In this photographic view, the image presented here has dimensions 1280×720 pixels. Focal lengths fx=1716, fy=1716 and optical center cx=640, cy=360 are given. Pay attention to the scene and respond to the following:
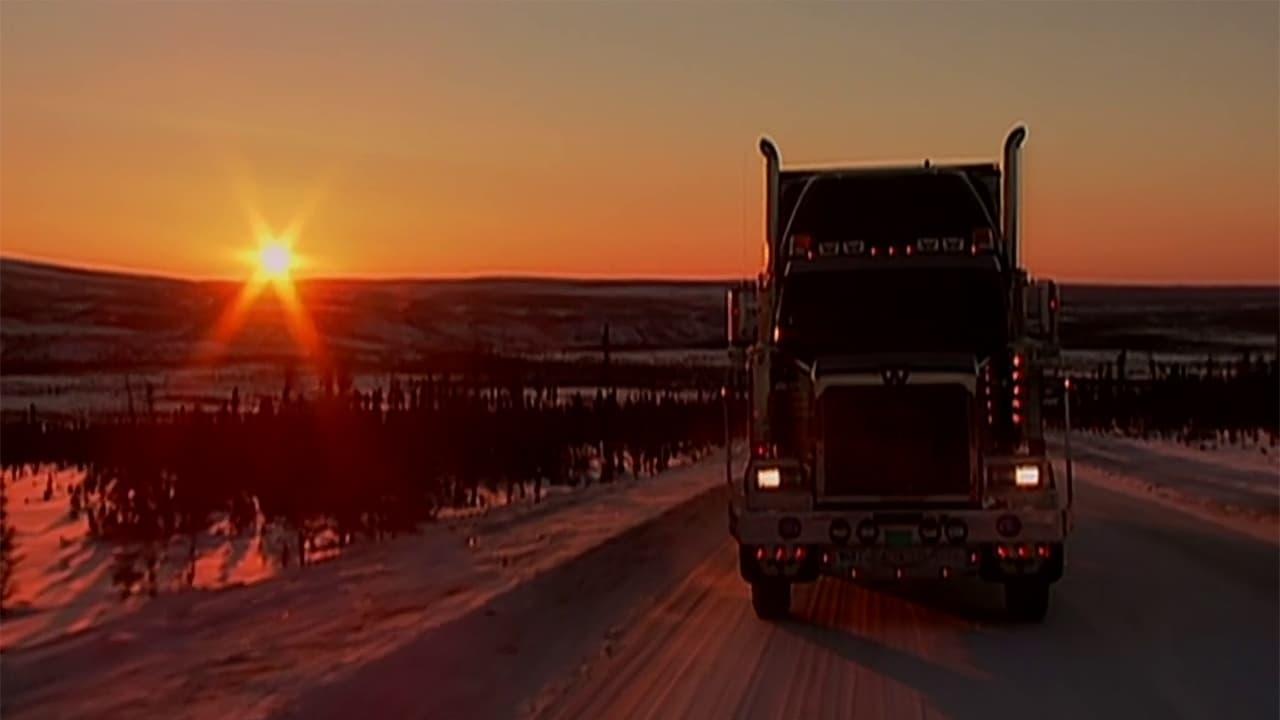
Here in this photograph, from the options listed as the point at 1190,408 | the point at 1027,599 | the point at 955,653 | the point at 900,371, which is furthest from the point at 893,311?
the point at 1190,408

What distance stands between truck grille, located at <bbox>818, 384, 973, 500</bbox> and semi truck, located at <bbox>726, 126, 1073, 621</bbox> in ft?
0.04

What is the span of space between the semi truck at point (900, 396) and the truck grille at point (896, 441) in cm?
1

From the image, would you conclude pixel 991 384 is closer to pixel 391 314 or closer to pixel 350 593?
pixel 350 593

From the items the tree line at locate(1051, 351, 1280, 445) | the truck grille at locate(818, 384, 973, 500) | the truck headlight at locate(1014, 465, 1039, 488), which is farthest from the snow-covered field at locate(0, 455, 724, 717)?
the tree line at locate(1051, 351, 1280, 445)

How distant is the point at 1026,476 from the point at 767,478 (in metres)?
2.13

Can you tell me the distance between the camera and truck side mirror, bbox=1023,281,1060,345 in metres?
15.2

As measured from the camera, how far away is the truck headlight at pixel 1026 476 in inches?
555

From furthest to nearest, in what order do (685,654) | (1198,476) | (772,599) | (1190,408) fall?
(1190,408)
(1198,476)
(772,599)
(685,654)

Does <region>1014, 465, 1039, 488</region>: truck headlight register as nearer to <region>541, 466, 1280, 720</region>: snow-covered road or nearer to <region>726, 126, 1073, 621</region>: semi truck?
<region>726, 126, 1073, 621</region>: semi truck

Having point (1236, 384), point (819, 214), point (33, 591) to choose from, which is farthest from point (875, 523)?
point (1236, 384)

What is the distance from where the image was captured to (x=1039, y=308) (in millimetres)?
15211

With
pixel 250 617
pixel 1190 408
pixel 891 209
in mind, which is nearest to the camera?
pixel 250 617

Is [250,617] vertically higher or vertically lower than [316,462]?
lower

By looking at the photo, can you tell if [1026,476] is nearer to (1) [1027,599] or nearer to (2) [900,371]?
(1) [1027,599]
